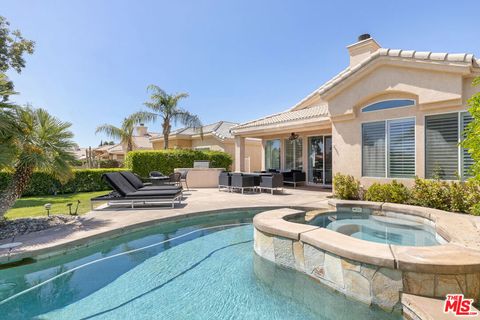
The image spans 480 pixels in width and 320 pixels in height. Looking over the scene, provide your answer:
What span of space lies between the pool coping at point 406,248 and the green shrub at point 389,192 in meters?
3.40

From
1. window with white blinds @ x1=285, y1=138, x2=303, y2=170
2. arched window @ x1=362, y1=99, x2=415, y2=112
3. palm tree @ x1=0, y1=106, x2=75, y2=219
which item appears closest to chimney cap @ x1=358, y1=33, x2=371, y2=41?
arched window @ x1=362, y1=99, x2=415, y2=112

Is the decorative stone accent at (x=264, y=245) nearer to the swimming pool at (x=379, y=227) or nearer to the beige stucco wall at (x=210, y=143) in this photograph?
the swimming pool at (x=379, y=227)

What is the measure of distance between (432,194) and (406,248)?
6167 mm

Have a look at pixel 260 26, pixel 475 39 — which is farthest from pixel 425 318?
pixel 260 26

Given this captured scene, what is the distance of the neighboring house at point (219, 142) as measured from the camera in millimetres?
24438

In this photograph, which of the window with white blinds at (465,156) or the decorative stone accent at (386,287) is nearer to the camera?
the decorative stone accent at (386,287)

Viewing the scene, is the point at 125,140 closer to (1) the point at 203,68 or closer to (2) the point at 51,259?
(1) the point at 203,68

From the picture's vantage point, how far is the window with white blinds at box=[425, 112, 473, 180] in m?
8.52

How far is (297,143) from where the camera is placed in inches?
719

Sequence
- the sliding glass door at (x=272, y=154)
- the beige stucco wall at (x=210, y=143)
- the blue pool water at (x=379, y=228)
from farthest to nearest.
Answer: the beige stucco wall at (x=210, y=143) < the sliding glass door at (x=272, y=154) < the blue pool water at (x=379, y=228)

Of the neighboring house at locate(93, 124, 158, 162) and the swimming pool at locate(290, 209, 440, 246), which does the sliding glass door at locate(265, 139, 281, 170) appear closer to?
the swimming pool at locate(290, 209, 440, 246)

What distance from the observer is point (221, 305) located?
12.7 ft

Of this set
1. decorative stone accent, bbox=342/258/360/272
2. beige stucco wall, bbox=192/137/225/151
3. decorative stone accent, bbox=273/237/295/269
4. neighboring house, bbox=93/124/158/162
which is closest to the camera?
decorative stone accent, bbox=342/258/360/272

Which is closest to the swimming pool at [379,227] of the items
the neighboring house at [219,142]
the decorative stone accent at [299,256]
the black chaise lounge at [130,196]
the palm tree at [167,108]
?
the decorative stone accent at [299,256]
